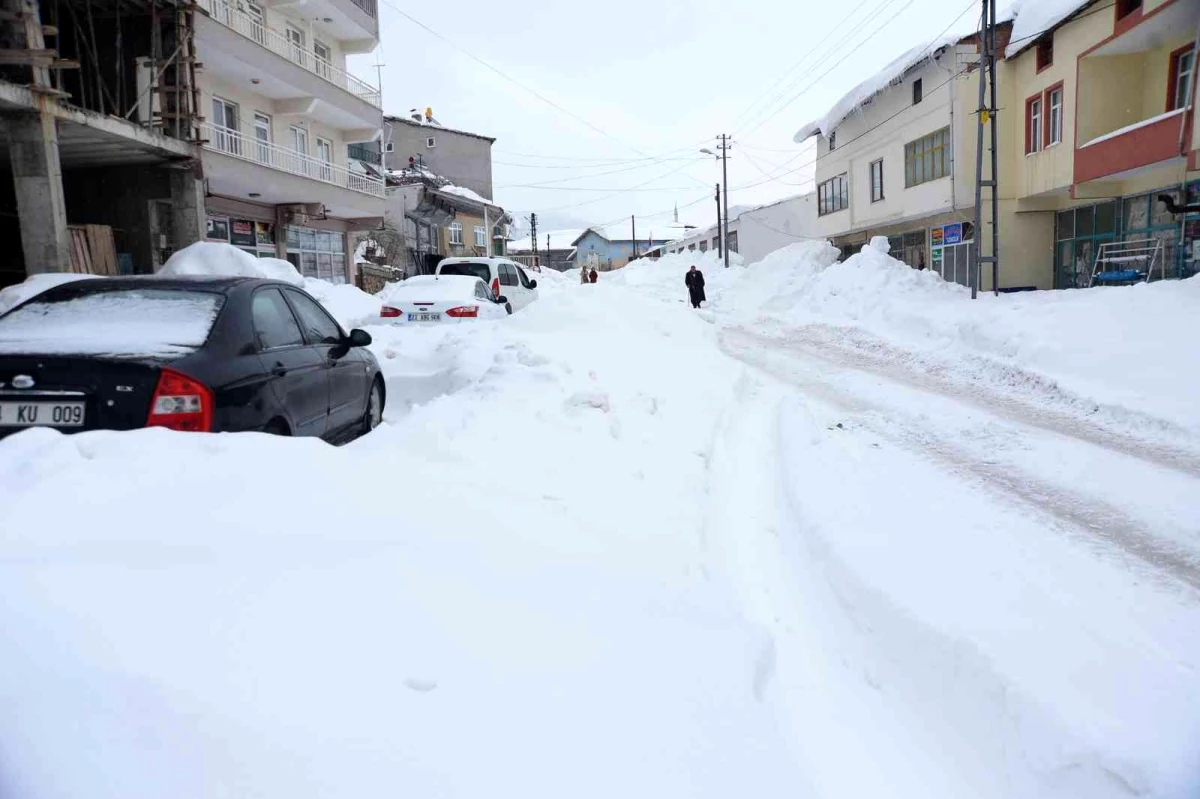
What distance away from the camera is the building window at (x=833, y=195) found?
112ft

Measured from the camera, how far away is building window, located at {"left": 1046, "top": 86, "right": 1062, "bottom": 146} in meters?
20.7

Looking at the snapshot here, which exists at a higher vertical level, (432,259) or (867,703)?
(432,259)

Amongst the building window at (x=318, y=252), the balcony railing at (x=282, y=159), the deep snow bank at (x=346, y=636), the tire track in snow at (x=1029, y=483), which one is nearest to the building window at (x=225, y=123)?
the balcony railing at (x=282, y=159)

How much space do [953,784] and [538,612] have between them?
5.37ft

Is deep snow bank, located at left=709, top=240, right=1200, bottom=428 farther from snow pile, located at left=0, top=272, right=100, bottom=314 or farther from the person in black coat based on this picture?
snow pile, located at left=0, top=272, right=100, bottom=314

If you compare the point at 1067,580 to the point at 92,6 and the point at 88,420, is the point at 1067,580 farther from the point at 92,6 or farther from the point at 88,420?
the point at 92,6

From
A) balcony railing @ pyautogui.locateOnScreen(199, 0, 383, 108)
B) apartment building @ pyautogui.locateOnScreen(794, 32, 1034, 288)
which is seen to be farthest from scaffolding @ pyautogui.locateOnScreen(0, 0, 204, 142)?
apartment building @ pyautogui.locateOnScreen(794, 32, 1034, 288)

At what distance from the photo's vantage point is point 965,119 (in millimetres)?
23531

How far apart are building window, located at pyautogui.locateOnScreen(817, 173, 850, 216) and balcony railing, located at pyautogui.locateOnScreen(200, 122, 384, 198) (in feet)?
65.8

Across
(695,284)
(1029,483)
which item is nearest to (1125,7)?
(695,284)

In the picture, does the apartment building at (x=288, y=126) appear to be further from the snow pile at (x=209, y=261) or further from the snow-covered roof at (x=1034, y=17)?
the snow-covered roof at (x=1034, y=17)

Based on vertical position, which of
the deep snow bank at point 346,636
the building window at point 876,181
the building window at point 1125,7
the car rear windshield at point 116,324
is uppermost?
the building window at point 1125,7

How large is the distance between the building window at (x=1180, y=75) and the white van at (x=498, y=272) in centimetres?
1568

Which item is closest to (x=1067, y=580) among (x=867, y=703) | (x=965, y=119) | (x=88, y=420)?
(x=867, y=703)
